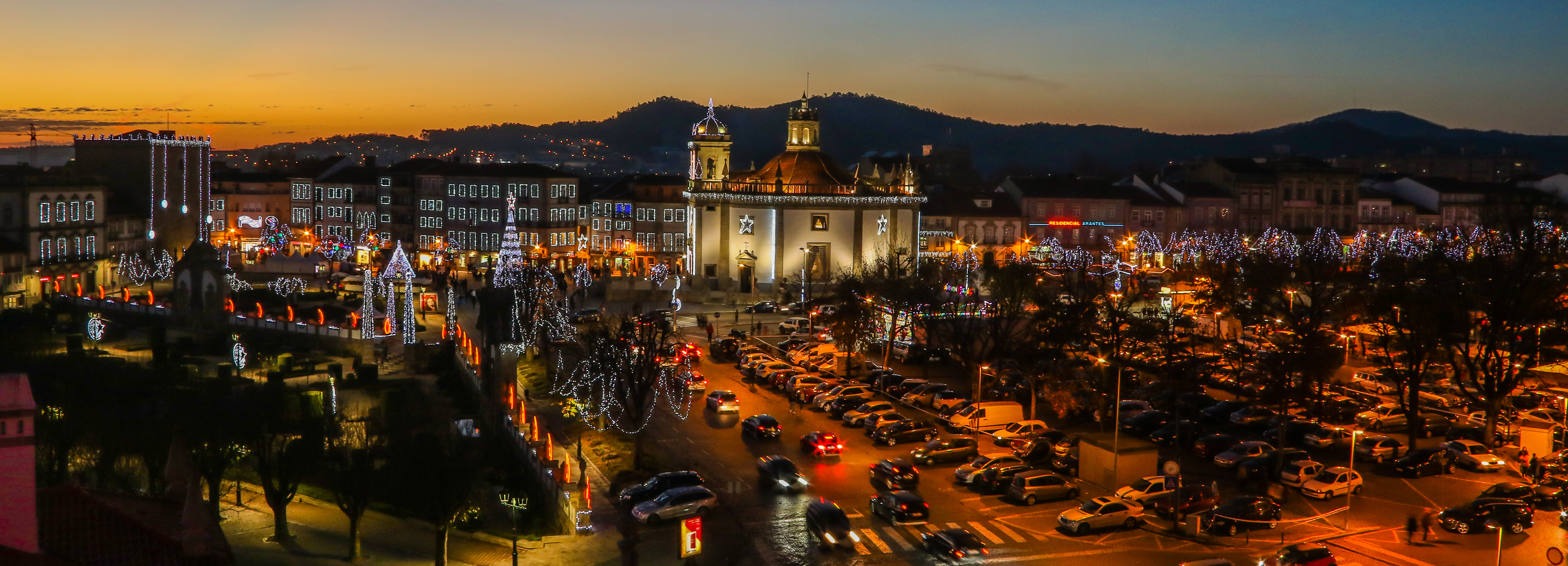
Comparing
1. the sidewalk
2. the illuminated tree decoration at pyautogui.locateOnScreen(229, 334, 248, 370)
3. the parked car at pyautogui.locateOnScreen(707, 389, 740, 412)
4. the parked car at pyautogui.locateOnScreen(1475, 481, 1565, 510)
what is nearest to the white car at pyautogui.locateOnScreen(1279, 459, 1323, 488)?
the parked car at pyautogui.locateOnScreen(1475, 481, 1565, 510)

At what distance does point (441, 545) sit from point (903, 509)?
7.12 metres

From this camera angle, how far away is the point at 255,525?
2078 centimetres

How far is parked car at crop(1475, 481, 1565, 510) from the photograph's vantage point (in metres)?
20.7

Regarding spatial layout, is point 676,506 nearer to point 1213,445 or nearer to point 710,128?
point 1213,445

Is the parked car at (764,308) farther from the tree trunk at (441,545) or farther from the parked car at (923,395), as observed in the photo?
the tree trunk at (441,545)

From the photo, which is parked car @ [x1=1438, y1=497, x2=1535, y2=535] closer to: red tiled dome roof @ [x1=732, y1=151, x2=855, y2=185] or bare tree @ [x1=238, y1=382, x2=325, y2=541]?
bare tree @ [x1=238, y1=382, x2=325, y2=541]

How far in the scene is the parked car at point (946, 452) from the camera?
952 inches

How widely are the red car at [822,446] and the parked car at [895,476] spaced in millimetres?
2195

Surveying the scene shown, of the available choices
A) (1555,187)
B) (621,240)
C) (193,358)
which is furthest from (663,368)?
(1555,187)

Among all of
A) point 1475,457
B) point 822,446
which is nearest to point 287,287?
point 822,446

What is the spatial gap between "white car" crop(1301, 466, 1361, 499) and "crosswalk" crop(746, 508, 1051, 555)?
18.4ft

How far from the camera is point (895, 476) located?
22.2m

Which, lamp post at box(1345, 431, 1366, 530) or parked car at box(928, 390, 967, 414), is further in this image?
parked car at box(928, 390, 967, 414)

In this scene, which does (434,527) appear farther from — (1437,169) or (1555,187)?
(1437,169)
